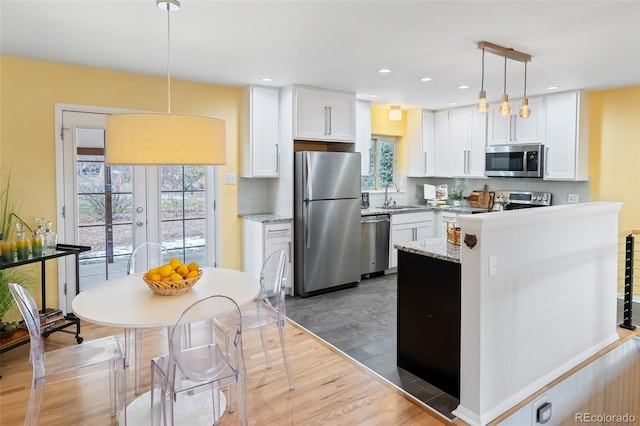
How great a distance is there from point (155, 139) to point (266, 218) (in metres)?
2.54

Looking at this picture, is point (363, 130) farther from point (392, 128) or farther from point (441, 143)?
point (441, 143)

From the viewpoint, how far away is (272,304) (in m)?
2.95

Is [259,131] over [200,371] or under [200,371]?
over

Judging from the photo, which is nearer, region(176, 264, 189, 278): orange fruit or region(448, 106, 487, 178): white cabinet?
region(176, 264, 189, 278): orange fruit

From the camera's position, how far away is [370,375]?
9.70 feet

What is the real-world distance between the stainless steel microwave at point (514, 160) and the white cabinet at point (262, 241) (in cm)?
284

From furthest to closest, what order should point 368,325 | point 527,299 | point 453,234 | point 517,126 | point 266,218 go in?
point 517,126 → point 266,218 → point 368,325 → point 453,234 → point 527,299

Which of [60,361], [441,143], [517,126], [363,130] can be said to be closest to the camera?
[60,361]

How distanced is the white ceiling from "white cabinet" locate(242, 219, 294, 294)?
1.54 meters

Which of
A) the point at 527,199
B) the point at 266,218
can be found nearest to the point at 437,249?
the point at 266,218

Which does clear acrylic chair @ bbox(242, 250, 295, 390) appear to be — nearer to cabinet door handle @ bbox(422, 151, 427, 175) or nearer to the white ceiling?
the white ceiling

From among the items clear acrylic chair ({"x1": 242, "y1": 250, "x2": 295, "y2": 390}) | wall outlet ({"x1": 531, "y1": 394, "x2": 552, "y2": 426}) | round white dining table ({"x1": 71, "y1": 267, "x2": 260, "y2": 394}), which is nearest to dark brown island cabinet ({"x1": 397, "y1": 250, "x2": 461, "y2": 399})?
wall outlet ({"x1": 531, "y1": 394, "x2": 552, "y2": 426})

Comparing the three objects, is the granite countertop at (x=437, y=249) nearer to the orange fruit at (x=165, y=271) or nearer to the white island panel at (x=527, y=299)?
the white island panel at (x=527, y=299)

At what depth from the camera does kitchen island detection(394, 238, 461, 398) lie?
2.64 meters
